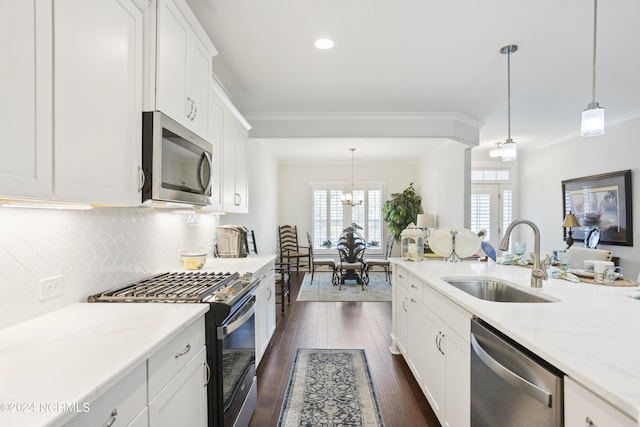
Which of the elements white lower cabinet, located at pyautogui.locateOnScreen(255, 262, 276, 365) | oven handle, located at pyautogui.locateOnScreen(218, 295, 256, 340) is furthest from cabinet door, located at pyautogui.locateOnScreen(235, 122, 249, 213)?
oven handle, located at pyautogui.locateOnScreen(218, 295, 256, 340)

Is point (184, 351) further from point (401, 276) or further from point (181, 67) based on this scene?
point (401, 276)

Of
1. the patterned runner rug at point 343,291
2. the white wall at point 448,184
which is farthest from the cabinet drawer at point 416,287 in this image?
the white wall at point 448,184

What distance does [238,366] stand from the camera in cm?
186

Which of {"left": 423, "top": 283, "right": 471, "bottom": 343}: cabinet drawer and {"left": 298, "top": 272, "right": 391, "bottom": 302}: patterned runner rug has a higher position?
{"left": 423, "top": 283, "right": 471, "bottom": 343}: cabinet drawer

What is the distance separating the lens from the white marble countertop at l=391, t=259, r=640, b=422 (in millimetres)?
817

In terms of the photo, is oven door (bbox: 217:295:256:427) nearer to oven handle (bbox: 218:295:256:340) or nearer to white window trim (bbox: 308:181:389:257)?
oven handle (bbox: 218:295:256:340)

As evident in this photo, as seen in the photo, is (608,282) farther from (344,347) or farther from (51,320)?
(51,320)

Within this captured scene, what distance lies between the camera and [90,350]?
1.01 metres

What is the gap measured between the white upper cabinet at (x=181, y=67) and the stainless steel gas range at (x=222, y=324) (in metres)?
0.91

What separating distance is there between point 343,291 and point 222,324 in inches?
171

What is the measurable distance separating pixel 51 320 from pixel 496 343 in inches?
68.3

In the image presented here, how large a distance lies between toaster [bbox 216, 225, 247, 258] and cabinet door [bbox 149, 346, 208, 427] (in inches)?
71.8

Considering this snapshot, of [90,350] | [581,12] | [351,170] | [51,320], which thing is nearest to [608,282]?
[581,12]

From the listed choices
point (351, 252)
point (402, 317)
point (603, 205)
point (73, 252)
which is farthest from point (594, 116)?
point (351, 252)
